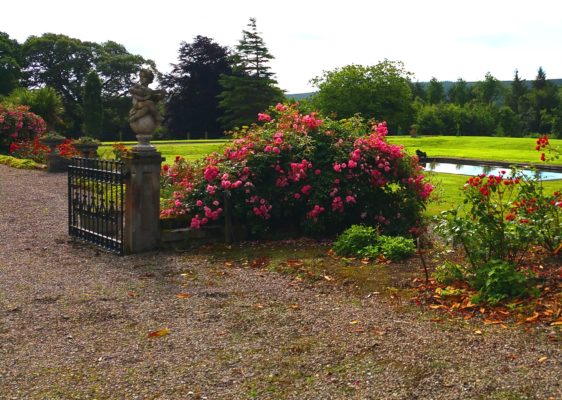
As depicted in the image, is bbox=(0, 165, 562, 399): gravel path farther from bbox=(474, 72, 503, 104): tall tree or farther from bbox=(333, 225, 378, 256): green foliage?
bbox=(474, 72, 503, 104): tall tree

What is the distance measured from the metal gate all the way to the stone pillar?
0.12 metres

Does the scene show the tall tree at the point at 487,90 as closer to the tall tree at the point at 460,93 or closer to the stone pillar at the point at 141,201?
the tall tree at the point at 460,93

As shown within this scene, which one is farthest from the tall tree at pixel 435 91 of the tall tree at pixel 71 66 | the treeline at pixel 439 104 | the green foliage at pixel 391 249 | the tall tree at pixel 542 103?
the green foliage at pixel 391 249

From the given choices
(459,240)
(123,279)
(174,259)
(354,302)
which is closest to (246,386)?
(354,302)

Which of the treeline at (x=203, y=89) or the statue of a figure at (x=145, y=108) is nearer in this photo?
the statue of a figure at (x=145, y=108)

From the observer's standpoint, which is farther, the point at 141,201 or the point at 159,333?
the point at 141,201

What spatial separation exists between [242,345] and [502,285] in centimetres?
229

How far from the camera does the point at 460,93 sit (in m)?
82.5

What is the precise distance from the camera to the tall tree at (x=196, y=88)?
54.4 metres

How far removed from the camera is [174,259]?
752 centimetres

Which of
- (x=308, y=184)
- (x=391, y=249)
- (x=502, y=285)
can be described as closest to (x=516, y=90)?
(x=308, y=184)

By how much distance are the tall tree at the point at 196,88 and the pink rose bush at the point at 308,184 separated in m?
46.0

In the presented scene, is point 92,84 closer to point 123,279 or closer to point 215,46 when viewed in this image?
point 215,46

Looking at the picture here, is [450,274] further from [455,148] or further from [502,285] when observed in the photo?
[455,148]
